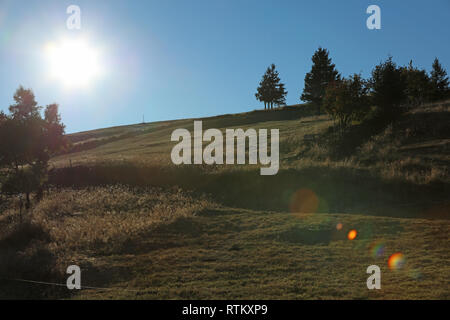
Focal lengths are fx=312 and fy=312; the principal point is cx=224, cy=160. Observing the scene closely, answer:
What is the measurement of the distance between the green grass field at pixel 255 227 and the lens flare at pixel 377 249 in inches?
2.9

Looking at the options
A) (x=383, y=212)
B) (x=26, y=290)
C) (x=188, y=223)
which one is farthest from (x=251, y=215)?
(x=26, y=290)

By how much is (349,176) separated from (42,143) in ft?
73.0

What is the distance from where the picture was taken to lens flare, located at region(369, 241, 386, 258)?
452 inches

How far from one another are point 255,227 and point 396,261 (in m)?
7.16

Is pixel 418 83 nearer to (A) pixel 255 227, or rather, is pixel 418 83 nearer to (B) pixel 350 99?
(B) pixel 350 99

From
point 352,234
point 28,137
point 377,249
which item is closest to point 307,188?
point 352,234

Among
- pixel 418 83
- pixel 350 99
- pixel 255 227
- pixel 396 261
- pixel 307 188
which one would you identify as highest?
pixel 418 83

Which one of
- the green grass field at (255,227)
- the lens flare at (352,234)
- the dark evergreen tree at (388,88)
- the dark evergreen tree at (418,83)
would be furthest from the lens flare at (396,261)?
the dark evergreen tree at (418,83)

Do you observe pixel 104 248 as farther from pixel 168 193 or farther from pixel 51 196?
pixel 51 196

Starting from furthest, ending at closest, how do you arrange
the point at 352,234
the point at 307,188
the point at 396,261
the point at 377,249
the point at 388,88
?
the point at 388,88 → the point at 307,188 → the point at 352,234 → the point at 377,249 → the point at 396,261

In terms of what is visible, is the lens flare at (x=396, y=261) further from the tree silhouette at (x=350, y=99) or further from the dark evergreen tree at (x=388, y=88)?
the dark evergreen tree at (x=388, y=88)

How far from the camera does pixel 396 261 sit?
35.2 ft

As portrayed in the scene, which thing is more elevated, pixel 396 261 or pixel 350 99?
pixel 350 99

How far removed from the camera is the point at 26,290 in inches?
415
